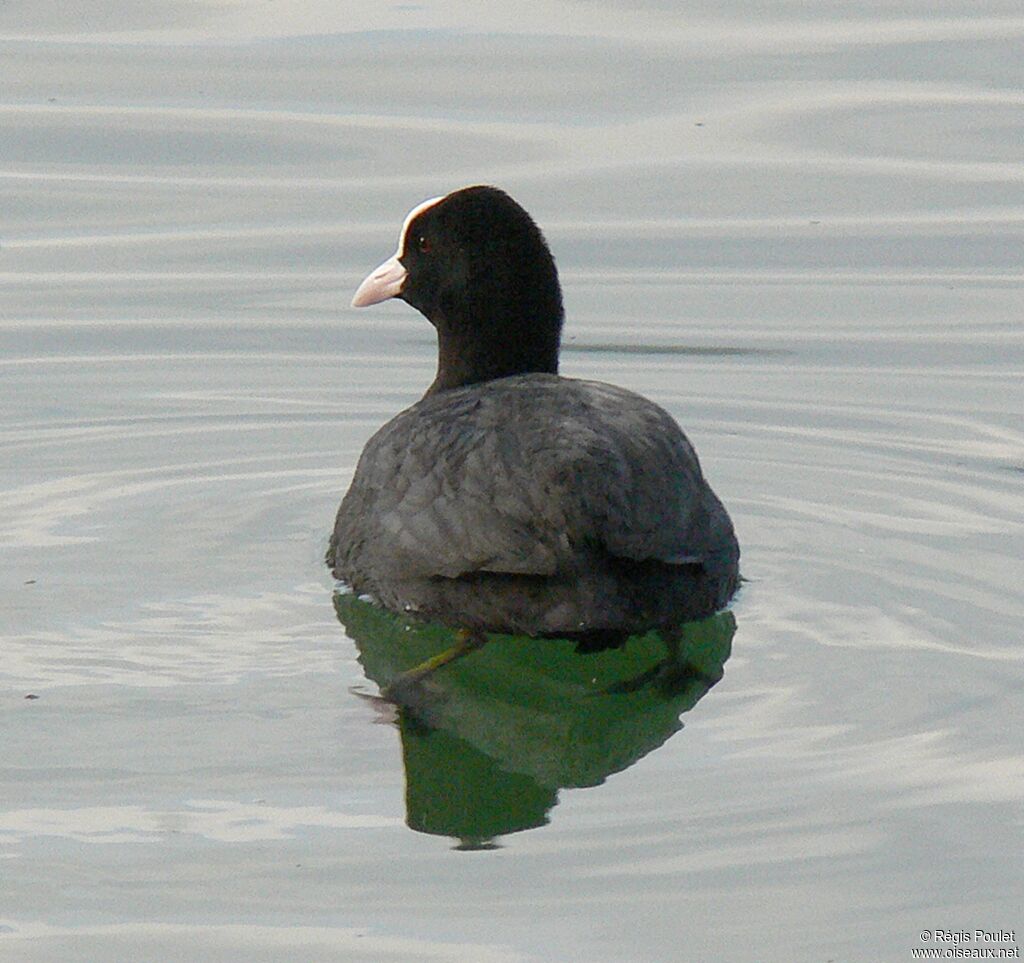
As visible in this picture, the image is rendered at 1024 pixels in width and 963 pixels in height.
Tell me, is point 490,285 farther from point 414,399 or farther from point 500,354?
point 414,399

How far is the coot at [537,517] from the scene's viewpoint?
6.01 meters

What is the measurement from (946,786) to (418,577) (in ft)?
5.64

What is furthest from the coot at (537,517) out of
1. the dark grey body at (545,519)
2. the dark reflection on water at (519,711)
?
the dark reflection on water at (519,711)

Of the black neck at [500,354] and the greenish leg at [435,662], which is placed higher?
the black neck at [500,354]

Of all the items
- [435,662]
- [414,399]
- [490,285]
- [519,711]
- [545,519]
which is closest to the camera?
[545,519]

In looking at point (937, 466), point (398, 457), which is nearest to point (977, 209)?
point (937, 466)

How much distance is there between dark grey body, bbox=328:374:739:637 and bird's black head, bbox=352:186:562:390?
0.74 metres

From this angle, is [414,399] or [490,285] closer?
[490,285]

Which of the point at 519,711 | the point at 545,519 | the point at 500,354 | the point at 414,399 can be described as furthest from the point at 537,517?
the point at 414,399

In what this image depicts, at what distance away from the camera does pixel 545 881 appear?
490cm

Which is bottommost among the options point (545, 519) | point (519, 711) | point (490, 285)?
point (519, 711)

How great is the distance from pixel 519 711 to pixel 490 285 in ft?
6.39

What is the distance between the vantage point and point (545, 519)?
6.02 metres

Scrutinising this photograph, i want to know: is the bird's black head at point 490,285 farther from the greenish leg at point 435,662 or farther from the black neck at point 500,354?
the greenish leg at point 435,662
